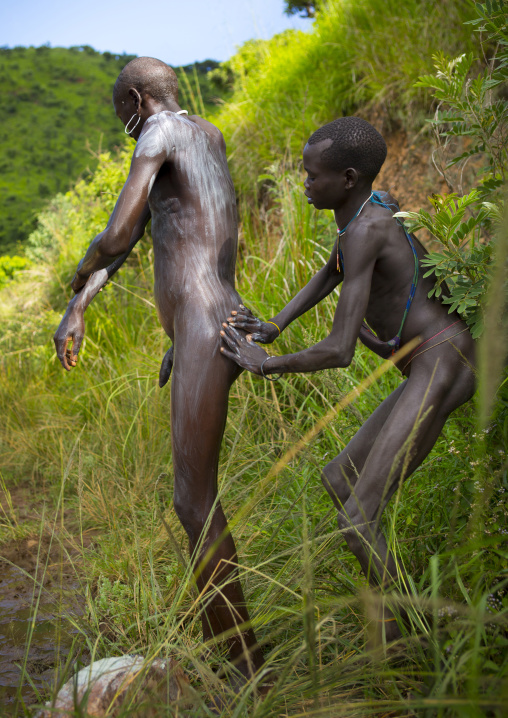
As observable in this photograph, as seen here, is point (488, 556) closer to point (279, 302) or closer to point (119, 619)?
point (119, 619)

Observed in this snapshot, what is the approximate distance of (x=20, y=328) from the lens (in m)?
7.11

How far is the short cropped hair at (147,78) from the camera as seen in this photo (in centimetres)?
209

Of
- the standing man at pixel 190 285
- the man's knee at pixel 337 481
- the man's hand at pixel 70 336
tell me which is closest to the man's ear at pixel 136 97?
the standing man at pixel 190 285

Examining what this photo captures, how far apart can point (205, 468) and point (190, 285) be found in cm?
60

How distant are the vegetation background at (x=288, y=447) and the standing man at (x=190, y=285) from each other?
0.38 ft

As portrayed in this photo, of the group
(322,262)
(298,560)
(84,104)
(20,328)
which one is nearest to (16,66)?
(84,104)

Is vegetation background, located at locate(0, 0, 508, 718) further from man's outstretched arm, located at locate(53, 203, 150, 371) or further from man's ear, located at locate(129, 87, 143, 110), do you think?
man's ear, located at locate(129, 87, 143, 110)

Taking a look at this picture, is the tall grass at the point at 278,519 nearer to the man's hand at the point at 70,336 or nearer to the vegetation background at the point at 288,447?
the vegetation background at the point at 288,447

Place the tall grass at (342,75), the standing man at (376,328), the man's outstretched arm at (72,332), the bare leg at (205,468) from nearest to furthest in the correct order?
the standing man at (376,328) → the bare leg at (205,468) → the man's outstretched arm at (72,332) → the tall grass at (342,75)

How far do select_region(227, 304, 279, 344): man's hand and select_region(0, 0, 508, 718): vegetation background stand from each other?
1.10 feet

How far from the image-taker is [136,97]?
2115 millimetres

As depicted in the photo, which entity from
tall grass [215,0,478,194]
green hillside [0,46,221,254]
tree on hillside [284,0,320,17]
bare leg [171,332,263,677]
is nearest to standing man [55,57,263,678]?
bare leg [171,332,263,677]

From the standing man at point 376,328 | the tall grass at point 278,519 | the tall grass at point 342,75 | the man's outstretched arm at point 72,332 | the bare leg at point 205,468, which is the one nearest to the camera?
the tall grass at point 278,519

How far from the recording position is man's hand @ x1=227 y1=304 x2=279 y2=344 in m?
1.97
